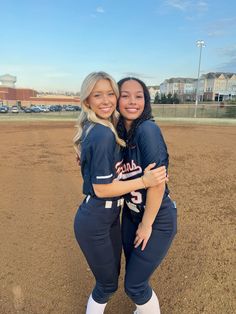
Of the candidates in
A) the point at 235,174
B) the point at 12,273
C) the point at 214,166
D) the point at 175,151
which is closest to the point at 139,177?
the point at 12,273

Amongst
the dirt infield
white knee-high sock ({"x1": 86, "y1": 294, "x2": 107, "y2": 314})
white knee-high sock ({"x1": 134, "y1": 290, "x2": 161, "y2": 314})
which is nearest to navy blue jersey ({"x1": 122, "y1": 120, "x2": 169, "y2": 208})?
white knee-high sock ({"x1": 134, "y1": 290, "x2": 161, "y2": 314})

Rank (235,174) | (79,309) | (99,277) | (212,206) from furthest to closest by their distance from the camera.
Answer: (235,174), (212,206), (79,309), (99,277)

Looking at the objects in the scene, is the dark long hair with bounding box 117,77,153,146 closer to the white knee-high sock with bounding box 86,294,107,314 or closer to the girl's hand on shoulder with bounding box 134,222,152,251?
the girl's hand on shoulder with bounding box 134,222,152,251

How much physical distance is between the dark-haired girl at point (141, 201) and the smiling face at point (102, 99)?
110mm

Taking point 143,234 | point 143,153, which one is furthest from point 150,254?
point 143,153

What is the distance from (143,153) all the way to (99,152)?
0.29 m

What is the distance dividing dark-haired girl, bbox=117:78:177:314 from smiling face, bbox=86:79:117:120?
110 mm

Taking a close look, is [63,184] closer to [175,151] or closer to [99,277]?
[99,277]

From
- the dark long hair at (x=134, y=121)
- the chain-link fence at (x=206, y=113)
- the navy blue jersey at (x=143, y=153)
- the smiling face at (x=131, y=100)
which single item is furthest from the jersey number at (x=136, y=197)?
the chain-link fence at (x=206, y=113)

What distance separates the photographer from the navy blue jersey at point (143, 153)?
1.91 metres

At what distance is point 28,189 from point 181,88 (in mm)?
119504

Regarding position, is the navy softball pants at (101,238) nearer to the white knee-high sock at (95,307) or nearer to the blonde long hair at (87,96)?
the white knee-high sock at (95,307)

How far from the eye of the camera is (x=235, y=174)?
26.8ft

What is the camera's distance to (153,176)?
1886mm
